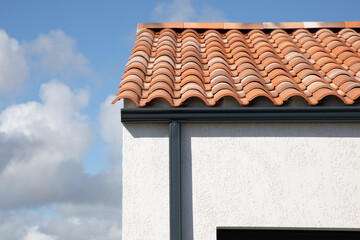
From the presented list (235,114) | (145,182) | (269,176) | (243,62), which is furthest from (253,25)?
(145,182)

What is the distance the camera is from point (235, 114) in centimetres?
640

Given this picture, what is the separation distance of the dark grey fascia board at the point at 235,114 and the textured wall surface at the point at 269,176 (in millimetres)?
107

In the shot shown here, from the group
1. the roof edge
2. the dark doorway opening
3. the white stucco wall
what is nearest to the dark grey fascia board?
the white stucco wall

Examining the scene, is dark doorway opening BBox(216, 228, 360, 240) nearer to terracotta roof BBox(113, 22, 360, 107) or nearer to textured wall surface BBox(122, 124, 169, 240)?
textured wall surface BBox(122, 124, 169, 240)

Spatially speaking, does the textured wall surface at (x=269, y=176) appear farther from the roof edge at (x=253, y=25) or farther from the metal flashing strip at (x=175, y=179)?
the roof edge at (x=253, y=25)

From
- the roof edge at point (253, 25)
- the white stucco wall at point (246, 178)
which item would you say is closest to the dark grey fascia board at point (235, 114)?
the white stucco wall at point (246, 178)

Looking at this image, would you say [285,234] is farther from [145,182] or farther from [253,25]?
[253,25]

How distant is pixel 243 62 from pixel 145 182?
255 cm

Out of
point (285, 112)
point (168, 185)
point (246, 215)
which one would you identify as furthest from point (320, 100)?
point (168, 185)

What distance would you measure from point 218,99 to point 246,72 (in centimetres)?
101

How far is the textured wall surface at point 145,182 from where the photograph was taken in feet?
20.4

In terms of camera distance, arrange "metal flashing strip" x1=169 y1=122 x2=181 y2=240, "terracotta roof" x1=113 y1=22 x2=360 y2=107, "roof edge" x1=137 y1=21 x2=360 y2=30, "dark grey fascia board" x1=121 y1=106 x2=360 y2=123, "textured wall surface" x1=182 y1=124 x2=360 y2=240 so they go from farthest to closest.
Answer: "roof edge" x1=137 y1=21 x2=360 y2=30 < "terracotta roof" x1=113 y1=22 x2=360 y2=107 < "dark grey fascia board" x1=121 y1=106 x2=360 y2=123 < "textured wall surface" x1=182 y1=124 x2=360 y2=240 < "metal flashing strip" x1=169 y1=122 x2=181 y2=240

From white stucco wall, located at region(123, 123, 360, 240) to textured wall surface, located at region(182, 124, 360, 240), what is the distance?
12 millimetres

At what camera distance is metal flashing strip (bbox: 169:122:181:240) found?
6.16m
